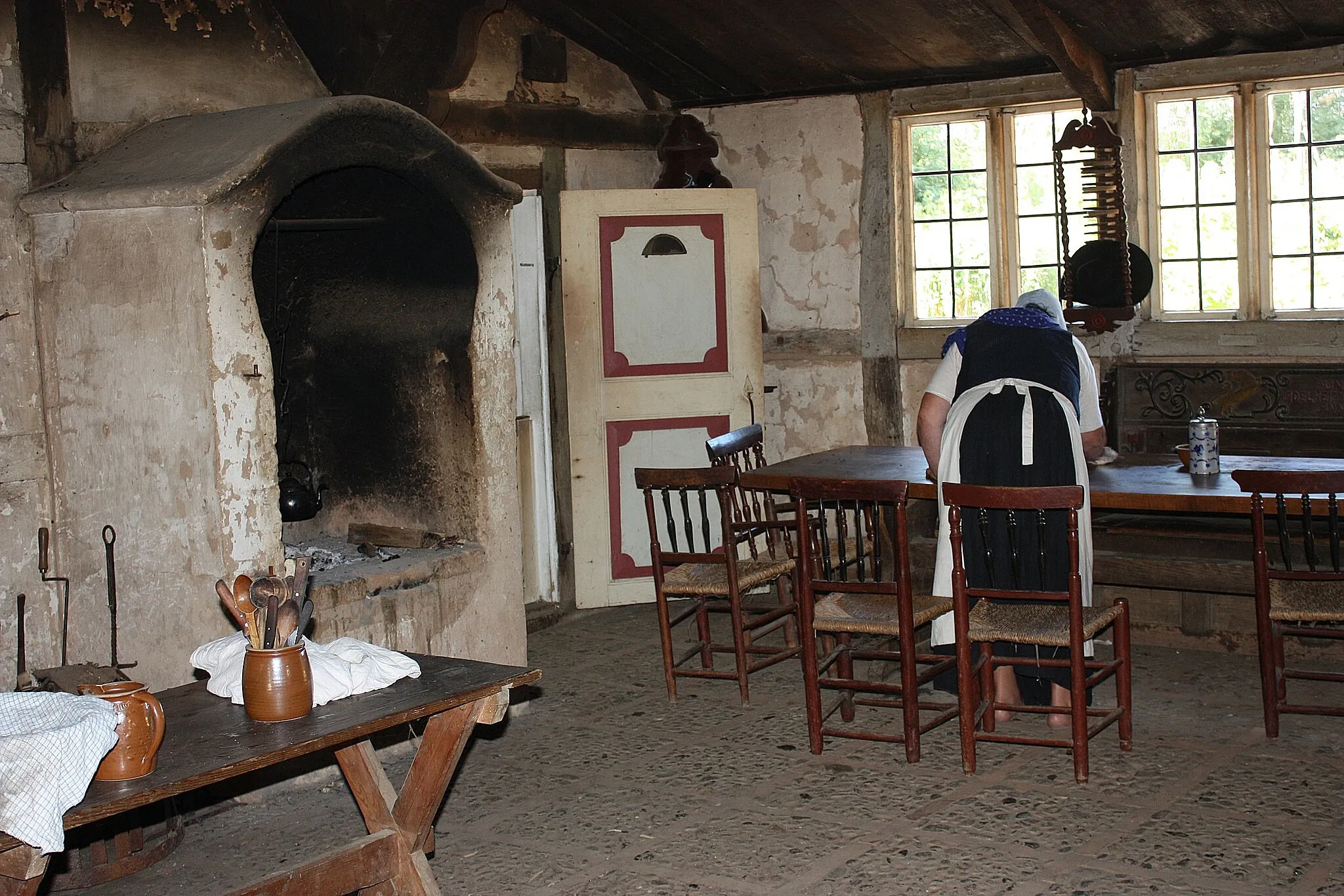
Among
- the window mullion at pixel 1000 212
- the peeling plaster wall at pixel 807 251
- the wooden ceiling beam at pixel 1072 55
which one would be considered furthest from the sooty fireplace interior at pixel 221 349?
the window mullion at pixel 1000 212

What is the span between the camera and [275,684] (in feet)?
9.28

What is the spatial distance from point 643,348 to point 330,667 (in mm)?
3927

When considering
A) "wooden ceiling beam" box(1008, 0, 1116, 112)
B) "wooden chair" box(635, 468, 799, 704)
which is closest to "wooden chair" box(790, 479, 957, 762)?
"wooden chair" box(635, 468, 799, 704)

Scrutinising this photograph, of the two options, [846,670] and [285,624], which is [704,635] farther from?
[285,624]

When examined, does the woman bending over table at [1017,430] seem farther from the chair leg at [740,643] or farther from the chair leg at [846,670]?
the chair leg at [740,643]

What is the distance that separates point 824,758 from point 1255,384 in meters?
3.07

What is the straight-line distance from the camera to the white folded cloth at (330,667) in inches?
117

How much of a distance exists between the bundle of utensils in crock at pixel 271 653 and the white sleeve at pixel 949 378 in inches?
101

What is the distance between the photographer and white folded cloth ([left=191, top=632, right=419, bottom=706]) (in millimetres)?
2979

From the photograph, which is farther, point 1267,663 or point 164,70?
point 164,70

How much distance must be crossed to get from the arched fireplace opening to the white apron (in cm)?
172

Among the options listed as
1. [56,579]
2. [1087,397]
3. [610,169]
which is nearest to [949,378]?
[1087,397]

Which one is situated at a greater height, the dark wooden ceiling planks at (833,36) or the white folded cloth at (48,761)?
the dark wooden ceiling planks at (833,36)

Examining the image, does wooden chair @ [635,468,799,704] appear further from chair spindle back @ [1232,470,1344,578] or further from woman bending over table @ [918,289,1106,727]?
chair spindle back @ [1232,470,1344,578]
